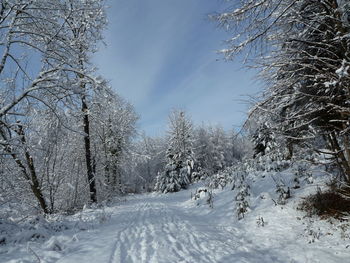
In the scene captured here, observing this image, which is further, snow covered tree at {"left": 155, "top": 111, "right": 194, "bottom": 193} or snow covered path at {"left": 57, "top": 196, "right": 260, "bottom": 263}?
snow covered tree at {"left": 155, "top": 111, "right": 194, "bottom": 193}

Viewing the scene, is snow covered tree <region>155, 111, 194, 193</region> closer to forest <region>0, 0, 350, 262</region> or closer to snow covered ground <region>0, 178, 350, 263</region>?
forest <region>0, 0, 350, 262</region>

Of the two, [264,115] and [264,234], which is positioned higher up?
[264,115]

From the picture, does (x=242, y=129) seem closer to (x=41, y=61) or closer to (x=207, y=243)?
(x=207, y=243)

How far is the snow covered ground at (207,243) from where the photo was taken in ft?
15.1

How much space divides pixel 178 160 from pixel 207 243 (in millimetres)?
21204

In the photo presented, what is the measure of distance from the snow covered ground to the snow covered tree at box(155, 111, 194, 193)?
18359 mm

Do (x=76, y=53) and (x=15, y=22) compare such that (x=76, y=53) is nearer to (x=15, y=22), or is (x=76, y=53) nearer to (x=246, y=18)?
(x=15, y=22)

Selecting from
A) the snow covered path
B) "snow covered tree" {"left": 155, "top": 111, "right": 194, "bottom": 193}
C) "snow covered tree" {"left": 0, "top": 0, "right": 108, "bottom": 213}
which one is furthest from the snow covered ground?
"snow covered tree" {"left": 155, "top": 111, "right": 194, "bottom": 193}

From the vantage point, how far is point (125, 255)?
15.2 ft

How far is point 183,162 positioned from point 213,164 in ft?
62.9

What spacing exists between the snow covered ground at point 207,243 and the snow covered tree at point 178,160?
18359mm

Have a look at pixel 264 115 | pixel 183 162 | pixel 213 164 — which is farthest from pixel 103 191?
pixel 213 164

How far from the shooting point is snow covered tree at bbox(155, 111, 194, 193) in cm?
2614

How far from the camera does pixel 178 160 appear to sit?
2691cm
